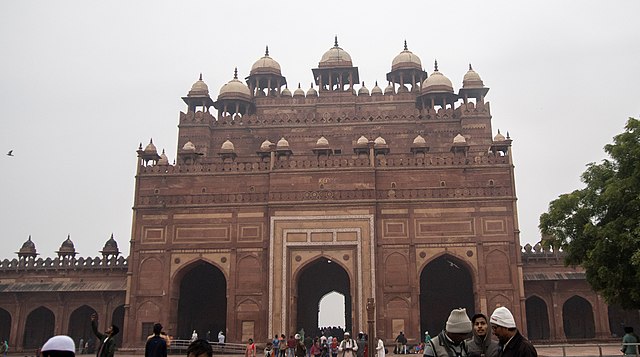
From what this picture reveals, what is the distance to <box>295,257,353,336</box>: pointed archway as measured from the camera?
26625 mm

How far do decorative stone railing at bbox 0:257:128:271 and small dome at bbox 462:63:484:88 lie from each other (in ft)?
56.5

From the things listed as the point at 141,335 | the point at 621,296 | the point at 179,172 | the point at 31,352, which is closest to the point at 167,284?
the point at 141,335

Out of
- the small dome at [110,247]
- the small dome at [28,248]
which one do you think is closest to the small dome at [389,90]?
the small dome at [110,247]

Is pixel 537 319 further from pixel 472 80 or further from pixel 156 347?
pixel 156 347

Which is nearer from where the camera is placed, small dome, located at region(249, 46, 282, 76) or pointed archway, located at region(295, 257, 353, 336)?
pointed archway, located at region(295, 257, 353, 336)

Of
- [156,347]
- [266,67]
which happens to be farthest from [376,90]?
[156,347]

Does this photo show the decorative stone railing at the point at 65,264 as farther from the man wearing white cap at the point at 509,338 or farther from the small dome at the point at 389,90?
the man wearing white cap at the point at 509,338

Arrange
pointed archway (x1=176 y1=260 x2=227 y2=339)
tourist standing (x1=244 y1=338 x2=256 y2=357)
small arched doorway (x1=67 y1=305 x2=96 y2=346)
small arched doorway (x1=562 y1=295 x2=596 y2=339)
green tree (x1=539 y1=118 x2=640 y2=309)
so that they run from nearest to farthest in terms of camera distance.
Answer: green tree (x1=539 y1=118 x2=640 y2=309), tourist standing (x1=244 y1=338 x2=256 y2=357), small arched doorway (x1=562 y1=295 x2=596 y2=339), pointed archway (x1=176 y1=260 x2=227 y2=339), small arched doorway (x1=67 y1=305 x2=96 y2=346)

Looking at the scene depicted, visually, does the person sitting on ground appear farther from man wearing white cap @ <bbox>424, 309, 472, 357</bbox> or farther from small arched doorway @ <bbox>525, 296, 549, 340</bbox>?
small arched doorway @ <bbox>525, 296, 549, 340</bbox>

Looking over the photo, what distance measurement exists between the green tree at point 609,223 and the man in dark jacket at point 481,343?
385 inches

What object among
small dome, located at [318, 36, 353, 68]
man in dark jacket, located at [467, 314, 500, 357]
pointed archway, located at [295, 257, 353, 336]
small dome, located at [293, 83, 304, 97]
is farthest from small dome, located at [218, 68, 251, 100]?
man in dark jacket, located at [467, 314, 500, 357]

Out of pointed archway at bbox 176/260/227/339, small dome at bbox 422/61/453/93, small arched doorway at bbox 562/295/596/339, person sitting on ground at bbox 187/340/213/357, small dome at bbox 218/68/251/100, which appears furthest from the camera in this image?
small dome at bbox 218/68/251/100

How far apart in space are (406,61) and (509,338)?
28.7m

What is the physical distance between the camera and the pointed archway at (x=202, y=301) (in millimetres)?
25969
